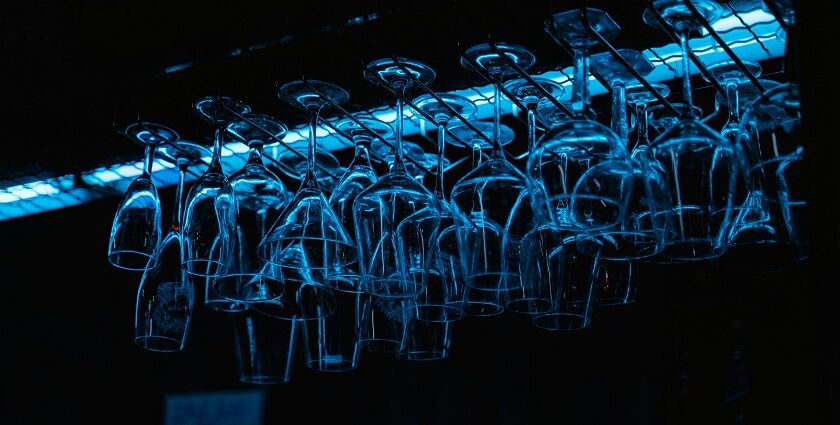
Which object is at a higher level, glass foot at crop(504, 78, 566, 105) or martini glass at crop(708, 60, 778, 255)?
glass foot at crop(504, 78, 566, 105)

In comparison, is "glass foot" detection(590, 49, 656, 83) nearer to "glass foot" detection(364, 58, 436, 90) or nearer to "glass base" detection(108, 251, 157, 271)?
"glass foot" detection(364, 58, 436, 90)

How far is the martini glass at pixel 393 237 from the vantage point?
3.97ft

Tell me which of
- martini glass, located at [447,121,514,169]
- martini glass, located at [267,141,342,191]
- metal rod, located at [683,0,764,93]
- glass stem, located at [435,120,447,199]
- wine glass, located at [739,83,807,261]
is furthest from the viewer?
martini glass, located at [267,141,342,191]

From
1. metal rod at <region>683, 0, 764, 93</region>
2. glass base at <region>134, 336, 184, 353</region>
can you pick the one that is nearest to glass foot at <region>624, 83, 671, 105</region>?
metal rod at <region>683, 0, 764, 93</region>

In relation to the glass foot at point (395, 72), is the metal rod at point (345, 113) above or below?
below

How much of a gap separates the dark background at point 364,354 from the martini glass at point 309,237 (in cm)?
15

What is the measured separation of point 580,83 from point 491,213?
18 cm

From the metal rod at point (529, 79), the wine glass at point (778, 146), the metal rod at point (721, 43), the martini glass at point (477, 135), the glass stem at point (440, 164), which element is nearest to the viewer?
the wine glass at point (778, 146)

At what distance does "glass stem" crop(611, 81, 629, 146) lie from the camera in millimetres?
1160

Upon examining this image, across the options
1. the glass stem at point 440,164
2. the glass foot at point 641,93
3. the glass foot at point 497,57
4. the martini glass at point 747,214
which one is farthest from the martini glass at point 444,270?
the martini glass at point 747,214

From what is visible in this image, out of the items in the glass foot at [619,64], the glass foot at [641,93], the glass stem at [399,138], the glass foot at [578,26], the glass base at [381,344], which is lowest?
the glass base at [381,344]

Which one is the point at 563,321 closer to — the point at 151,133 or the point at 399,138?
the point at 399,138

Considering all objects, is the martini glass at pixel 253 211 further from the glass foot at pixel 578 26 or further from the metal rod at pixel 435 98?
the glass foot at pixel 578 26

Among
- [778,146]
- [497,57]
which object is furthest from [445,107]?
[778,146]
